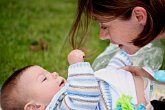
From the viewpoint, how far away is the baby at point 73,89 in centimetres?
224

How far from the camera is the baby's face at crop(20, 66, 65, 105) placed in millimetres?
2369

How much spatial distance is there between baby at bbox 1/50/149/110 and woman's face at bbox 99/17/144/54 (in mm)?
154

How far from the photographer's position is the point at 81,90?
2.23m


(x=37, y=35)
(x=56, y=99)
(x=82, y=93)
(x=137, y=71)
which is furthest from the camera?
(x=37, y=35)

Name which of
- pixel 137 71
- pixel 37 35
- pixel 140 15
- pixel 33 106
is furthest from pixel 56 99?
pixel 37 35

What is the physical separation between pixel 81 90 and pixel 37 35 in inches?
80.9

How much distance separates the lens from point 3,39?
3988 millimetres

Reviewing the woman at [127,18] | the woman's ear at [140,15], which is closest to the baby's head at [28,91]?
the woman at [127,18]

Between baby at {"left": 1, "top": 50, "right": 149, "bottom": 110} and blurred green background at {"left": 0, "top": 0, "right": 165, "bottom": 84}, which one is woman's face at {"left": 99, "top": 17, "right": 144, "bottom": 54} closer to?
baby at {"left": 1, "top": 50, "right": 149, "bottom": 110}

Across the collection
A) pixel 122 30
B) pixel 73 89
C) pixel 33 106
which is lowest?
pixel 33 106

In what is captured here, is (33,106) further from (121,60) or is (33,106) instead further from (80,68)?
(121,60)

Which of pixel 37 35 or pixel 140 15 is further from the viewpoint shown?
pixel 37 35

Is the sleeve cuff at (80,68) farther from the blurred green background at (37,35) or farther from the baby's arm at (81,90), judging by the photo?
the blurred green background at (37,35)

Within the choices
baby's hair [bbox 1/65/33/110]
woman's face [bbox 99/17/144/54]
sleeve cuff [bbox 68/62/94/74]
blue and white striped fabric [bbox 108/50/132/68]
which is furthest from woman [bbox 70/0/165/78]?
baby's hair [bbox 1/65/33/110]
